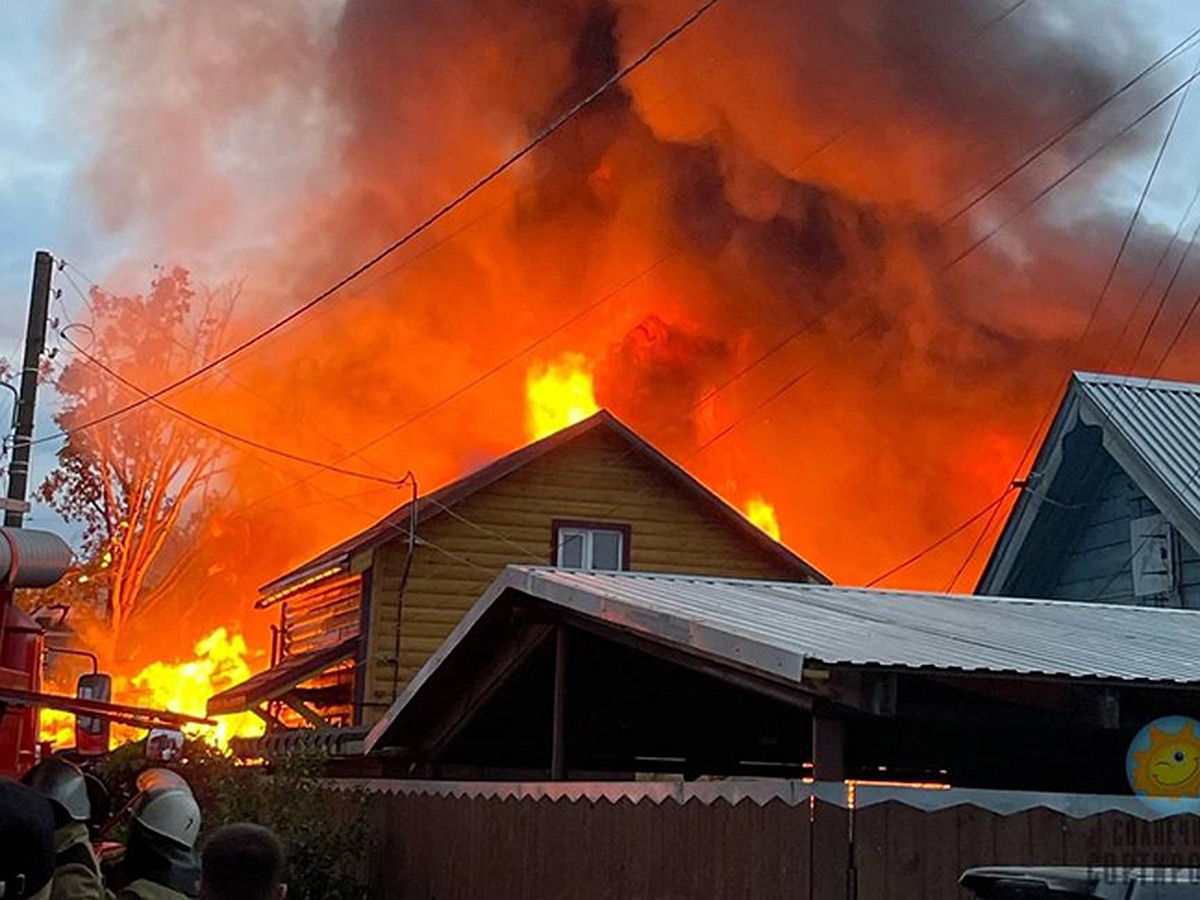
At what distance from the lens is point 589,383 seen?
33281mm

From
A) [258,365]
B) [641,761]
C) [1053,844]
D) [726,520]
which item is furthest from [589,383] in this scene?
[1053,844]

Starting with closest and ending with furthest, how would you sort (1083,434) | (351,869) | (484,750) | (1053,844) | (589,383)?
(1053,844) → (351,869) → (484,750) → (1083,434) → (589,383)

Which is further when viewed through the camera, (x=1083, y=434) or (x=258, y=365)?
(x=258, y=365)

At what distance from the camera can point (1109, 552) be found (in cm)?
1692

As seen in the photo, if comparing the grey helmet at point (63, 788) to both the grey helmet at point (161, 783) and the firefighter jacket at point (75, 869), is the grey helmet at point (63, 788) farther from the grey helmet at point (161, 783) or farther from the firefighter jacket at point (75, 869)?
the grey helmet at point (161, 783)

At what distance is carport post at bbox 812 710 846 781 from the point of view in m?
7.54

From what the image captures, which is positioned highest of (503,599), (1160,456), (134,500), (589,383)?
(589,383)

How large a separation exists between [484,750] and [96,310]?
26271 mm

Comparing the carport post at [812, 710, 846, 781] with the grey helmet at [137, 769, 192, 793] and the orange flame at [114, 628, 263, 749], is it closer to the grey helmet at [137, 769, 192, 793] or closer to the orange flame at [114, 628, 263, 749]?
the grey helmet at [137, 769, 192, 793]

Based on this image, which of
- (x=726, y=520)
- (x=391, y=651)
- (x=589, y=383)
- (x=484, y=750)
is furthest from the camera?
(x=589, y=383)

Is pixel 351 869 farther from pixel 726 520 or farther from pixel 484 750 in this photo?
pixel 726 520

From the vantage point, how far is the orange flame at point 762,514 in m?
31.5

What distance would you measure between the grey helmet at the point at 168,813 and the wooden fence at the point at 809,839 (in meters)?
2.97

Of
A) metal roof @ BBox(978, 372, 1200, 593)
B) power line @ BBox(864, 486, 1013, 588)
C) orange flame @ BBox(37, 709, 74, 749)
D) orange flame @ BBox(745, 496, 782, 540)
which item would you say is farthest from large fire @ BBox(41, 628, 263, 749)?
orange flame @ BBox(37, 709, 74, 749)
